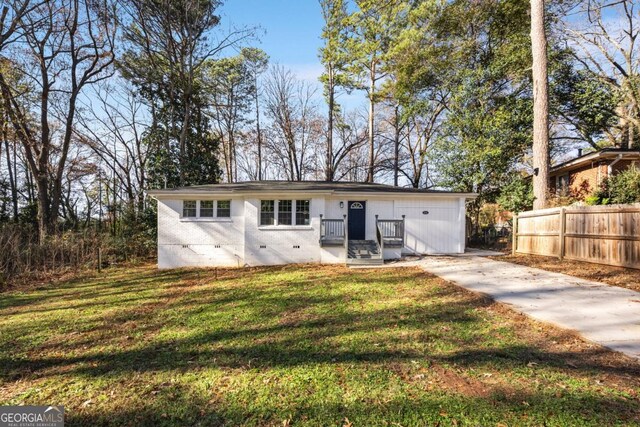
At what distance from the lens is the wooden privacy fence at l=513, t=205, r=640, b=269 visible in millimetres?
6855

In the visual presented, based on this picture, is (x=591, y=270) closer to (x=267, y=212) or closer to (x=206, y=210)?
(x=267, y=212)

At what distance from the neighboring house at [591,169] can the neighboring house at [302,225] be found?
23.2 feet

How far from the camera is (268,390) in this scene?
284 cm

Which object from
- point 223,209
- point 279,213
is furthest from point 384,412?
point 223,209

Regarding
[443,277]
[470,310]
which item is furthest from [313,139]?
[470,310]

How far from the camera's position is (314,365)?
10.8 feet

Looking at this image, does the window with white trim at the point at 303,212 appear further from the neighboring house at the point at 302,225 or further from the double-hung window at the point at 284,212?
the double-hung window at the point at 284,212

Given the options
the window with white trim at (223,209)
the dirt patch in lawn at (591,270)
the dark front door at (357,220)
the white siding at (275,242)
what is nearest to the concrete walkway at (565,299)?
the dirt patch in lawn at (591,270)

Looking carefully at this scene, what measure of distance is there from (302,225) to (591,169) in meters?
14.5

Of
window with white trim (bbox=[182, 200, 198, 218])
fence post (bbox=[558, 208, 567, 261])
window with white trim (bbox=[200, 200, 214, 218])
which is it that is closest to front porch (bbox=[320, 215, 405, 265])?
window with white trim (bbox=[200, 200, 214, 218])

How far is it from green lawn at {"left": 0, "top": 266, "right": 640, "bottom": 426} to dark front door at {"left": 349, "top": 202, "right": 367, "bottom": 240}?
18.5 ft

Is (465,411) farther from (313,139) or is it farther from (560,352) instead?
(313,139)

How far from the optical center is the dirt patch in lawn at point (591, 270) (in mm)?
6179

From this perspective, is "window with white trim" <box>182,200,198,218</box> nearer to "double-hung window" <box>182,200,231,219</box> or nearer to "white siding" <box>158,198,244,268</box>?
"double-hung window" <box>182,200,231,219</box>
